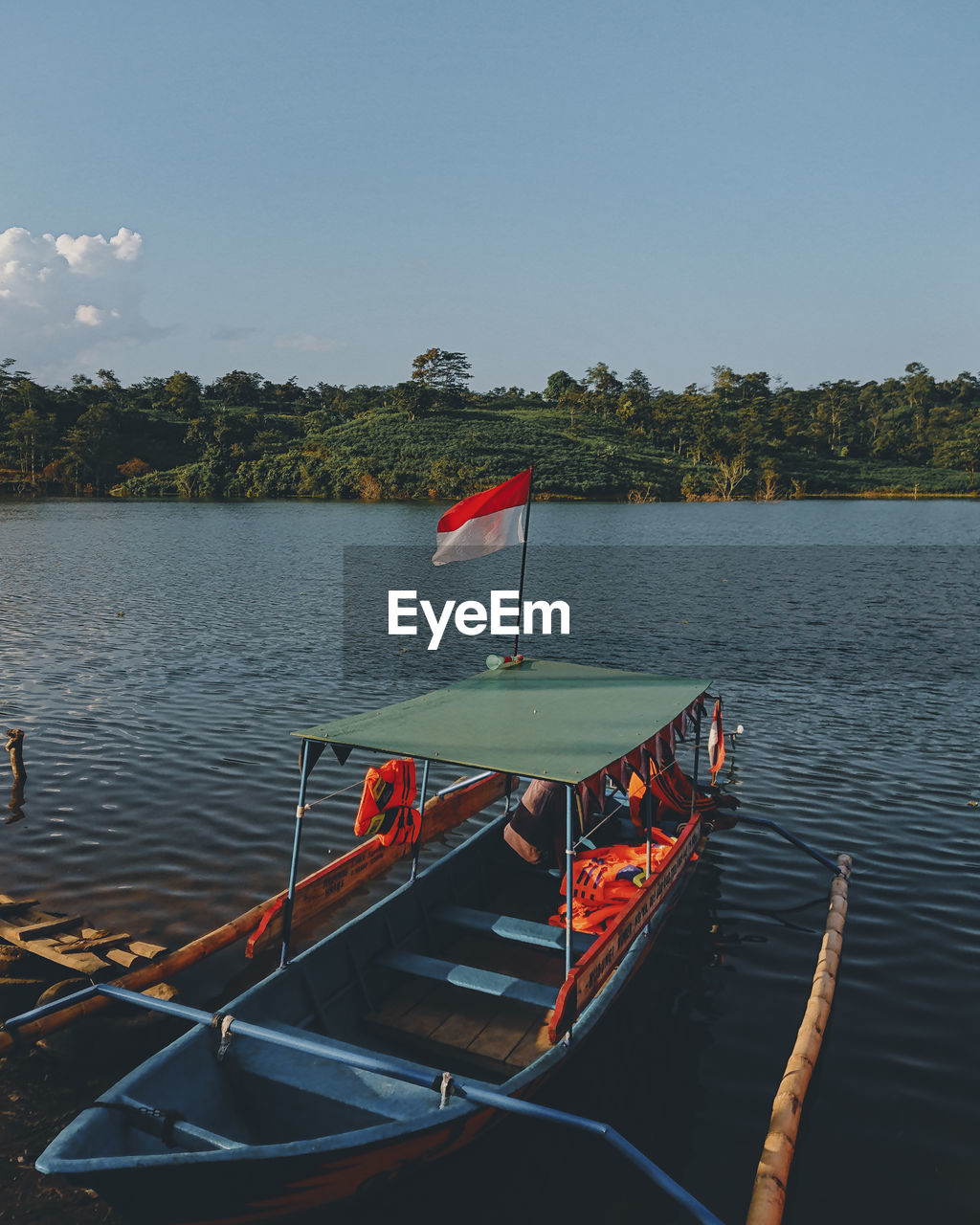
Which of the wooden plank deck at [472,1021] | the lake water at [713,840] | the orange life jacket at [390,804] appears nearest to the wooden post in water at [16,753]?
the lake water at [713,840]

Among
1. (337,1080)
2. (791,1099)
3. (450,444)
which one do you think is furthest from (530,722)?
(450,444)

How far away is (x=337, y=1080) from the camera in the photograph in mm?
7348

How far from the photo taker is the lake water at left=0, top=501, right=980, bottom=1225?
7.97 metres

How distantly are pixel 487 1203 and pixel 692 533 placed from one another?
7269cm

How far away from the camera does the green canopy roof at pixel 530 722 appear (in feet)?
29.4

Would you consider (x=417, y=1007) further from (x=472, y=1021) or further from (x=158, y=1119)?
(x=158, y=1119)

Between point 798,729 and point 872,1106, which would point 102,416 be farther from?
point 872,1106

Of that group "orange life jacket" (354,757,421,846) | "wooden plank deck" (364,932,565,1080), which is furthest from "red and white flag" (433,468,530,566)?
"wooden plank deck" (364,932,565,1080)

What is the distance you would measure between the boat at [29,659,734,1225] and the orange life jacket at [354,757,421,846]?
351mm

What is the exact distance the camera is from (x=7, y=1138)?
25.0ft

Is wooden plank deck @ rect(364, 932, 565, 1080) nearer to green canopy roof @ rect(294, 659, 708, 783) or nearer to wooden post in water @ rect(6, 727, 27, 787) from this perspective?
green canopy roof @ rect(294, 659, 708, 783)

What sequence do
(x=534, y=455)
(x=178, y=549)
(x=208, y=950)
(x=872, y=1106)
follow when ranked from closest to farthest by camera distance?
(x=872, y=1106) → (x=208, y=950) → (x=178, y=549) → (x=534, y=455)

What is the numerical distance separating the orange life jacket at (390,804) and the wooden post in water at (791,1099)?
4507 millimetres

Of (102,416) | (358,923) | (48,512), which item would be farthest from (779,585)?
(102,416)
